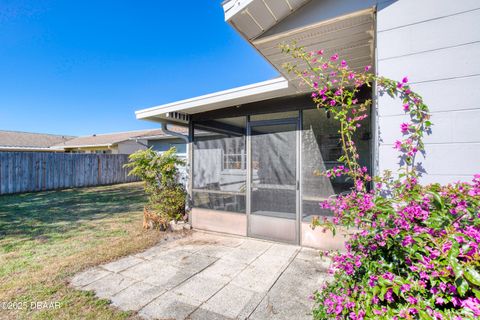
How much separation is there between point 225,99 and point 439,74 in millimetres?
3122

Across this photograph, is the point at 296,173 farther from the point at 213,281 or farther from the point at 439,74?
the point at 439,74

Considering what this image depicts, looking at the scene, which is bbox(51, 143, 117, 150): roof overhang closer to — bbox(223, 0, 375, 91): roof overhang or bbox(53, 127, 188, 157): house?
bbox(53, 127, 188, 157): house

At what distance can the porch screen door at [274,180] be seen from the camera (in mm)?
4152

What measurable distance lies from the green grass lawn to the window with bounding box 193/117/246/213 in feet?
4.50

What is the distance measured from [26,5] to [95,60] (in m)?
4.40

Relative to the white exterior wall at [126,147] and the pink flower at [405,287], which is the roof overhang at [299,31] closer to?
the pink flower at [405,287]

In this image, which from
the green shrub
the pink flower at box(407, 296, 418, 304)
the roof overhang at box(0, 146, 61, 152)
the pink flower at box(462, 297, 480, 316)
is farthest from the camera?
the roof overhang at box(0, 146, 61, 152)

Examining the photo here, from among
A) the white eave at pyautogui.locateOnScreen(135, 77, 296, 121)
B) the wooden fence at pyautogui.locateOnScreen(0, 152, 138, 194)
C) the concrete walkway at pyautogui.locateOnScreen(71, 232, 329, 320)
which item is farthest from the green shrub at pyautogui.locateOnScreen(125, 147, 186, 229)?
the wooden fence at pyautogui.locateOnScreen(0, 152, 138, 194)

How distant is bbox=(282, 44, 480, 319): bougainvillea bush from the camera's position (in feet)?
3.19

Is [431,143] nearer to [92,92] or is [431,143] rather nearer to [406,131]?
[406,131]

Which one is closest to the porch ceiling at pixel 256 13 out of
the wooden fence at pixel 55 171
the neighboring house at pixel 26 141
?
the wooden fence at pixel 55 171

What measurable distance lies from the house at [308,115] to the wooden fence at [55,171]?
9381 millimetres

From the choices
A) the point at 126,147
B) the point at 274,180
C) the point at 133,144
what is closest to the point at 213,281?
the point at 274,180

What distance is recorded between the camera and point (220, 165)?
16.0ft
